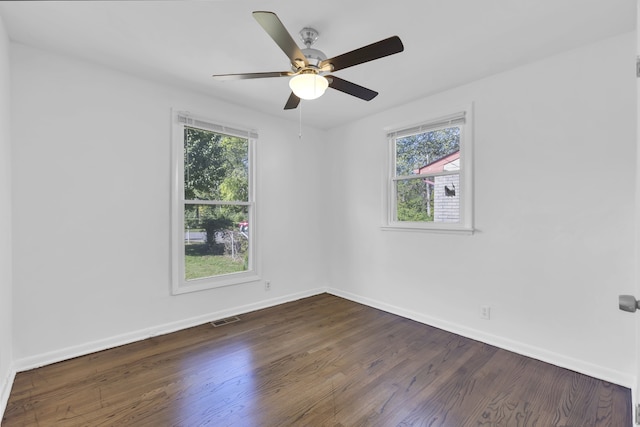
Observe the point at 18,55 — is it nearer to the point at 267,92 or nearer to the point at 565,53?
the point at 267,92

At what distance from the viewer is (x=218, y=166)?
342 cm

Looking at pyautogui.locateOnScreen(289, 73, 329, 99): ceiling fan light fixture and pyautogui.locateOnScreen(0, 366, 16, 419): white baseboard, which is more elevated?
pyautogui.locateOnScreen(289, 73, 329, 99): ceiling fan light fixture

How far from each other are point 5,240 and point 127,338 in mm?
1243

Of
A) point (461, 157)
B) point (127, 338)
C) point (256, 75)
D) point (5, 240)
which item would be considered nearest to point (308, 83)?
point (256, 75)

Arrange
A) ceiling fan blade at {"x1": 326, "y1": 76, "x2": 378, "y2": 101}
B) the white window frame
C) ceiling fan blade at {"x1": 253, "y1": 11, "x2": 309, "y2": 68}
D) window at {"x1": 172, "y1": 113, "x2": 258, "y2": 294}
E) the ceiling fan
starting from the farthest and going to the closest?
window at {"x1": 172, "y1": 113, "x2": 258, "y2": 294}
the white window frame
ceiling fan blade at {"x1": 326, "y1": 76, "x2": 378, "y2": 101}
the ceiling fan
ceiling fan blade at {"x1": 253, "y1": 11, "x2": 309, "y2": 68}

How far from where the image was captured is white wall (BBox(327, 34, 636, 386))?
2.14 meters

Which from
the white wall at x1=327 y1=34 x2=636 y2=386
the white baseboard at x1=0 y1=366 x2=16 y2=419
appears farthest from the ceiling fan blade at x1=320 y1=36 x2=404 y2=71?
the white baseboard at x1=0 y1=366 x2=16 y2=419

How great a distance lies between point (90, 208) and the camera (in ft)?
8.34

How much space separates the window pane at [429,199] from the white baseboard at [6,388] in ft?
11.5

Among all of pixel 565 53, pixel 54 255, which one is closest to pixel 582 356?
pixel 565 53

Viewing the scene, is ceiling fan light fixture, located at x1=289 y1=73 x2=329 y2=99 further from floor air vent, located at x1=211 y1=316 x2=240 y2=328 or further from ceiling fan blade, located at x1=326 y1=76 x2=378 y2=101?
floor air vent, located at x1=211 y1=316 x2=240 y2=328

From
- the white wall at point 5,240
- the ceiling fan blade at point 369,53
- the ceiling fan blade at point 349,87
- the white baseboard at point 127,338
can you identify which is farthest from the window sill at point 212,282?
the ceiling fan blade at point 369,53

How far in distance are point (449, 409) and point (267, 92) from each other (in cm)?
303

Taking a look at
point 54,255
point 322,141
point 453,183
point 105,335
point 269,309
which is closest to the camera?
point 54,255
